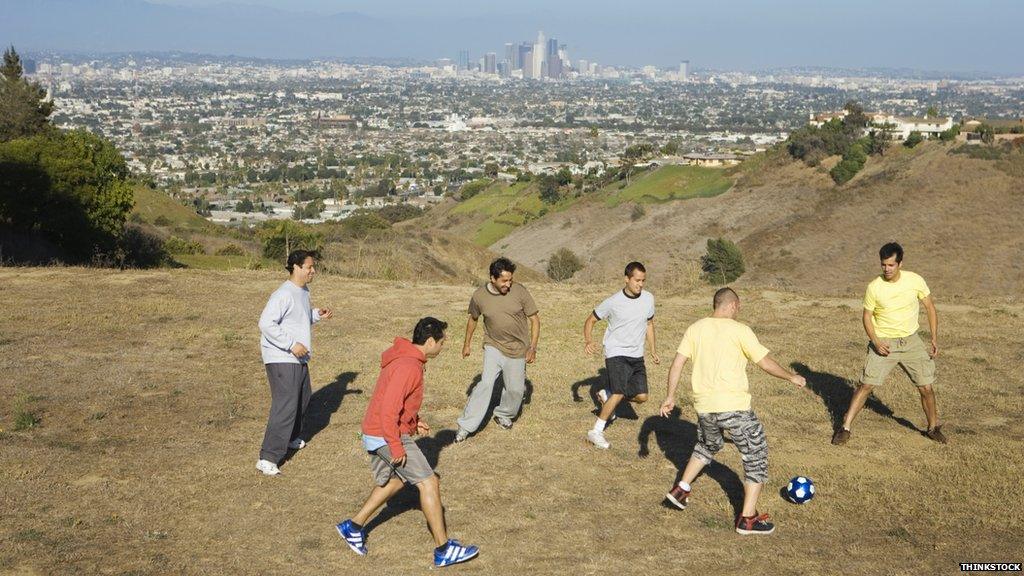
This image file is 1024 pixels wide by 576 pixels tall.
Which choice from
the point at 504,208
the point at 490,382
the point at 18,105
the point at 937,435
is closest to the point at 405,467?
the point at 490,382

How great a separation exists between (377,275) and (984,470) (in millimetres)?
17233

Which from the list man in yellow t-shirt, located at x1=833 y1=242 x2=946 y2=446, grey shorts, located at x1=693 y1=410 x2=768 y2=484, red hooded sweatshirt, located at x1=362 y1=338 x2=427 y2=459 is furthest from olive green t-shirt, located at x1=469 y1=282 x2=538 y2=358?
man in yellow t-shirt, located at x1=833 y1=242 x2=946 y2=446

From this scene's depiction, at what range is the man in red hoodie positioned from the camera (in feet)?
20.9

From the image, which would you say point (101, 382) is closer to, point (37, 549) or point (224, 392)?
point (224, 392)

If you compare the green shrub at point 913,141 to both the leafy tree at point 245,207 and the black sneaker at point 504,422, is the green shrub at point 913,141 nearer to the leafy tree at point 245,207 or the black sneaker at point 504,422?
the black sneaker at point 504,422

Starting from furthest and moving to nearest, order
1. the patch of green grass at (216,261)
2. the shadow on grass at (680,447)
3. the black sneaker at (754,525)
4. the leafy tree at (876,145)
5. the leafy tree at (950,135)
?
the leafy tree at (876,145) → the leafy tree at (950,135) → the patch of green grass at (216,261) → the shadow on grass at (680,447) → the black sneaker at (754,525)

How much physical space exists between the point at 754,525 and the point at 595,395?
14.8 feet

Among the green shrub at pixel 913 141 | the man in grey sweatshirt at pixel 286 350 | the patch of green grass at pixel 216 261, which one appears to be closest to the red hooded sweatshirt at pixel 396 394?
the man in grey sweatshirt at pixel 286 350

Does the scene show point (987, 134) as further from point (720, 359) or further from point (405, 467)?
point (405, 467)

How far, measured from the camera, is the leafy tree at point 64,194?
23.9 meters

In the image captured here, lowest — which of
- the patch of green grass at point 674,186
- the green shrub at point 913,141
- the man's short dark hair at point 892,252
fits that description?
the patch of green grass at point 674,186

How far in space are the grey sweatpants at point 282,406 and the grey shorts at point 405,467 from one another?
1.96 meters

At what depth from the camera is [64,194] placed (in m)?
24.5

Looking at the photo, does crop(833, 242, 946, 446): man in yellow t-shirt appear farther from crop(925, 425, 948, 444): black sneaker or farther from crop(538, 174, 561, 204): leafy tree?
crop(538, 174, 561, 204): leafy tree
